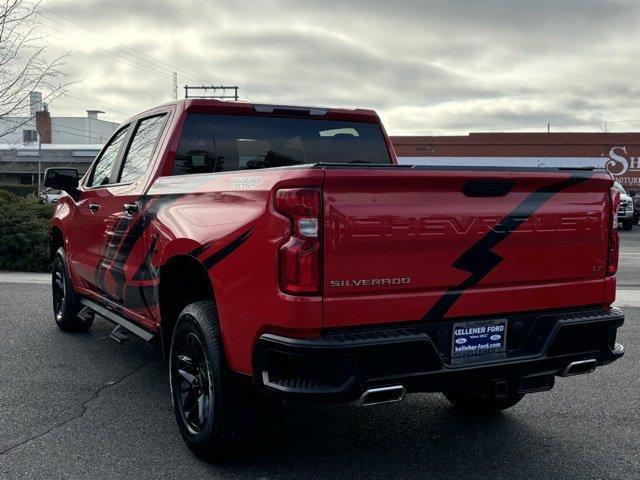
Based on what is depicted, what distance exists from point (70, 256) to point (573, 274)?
461cm

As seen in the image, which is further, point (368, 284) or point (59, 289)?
point (59, 289)

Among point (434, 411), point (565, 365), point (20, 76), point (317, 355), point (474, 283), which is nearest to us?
point (317, 355)

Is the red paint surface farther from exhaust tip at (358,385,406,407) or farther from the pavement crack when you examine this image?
A: the pavement crack

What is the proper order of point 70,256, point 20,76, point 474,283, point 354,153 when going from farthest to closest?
point 20,76, point 70,256, point 354,153, point 474,283

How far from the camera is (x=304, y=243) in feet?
10.3

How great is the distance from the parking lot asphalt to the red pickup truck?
0.28 m

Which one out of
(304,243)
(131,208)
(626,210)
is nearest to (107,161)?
(131,208)

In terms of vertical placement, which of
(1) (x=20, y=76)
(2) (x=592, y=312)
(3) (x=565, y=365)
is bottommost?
(3) (x=565, y=365)

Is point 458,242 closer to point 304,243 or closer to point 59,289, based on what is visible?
point 304,243

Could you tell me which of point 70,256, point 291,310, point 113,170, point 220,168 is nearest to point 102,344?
point 70,256

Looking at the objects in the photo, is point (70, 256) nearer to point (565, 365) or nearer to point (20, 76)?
point (565, 365)

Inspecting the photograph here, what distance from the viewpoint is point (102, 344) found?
6684 mm

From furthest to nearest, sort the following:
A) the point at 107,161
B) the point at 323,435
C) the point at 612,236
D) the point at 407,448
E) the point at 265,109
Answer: the point at 107,161 → the point at 265,109 → the point at 323,435 → the point at 407,448 → the point at 612,236

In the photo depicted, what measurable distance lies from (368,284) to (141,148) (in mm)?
2799
